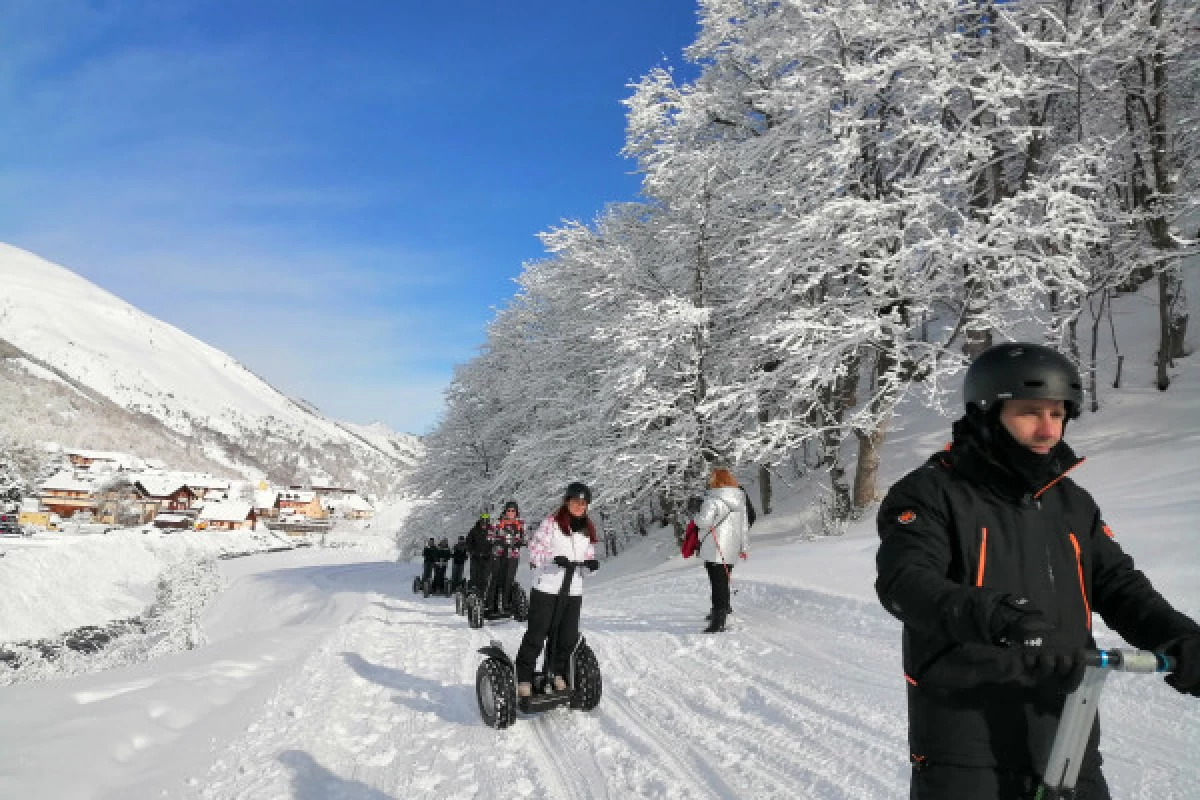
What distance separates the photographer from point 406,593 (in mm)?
21547

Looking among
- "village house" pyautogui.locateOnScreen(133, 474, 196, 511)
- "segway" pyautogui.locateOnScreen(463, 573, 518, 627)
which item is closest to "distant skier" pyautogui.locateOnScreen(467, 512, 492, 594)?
"segway" pyautogui.locateOnScreen(463, 573, 518, 627)

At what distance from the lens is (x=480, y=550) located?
42.8 feet

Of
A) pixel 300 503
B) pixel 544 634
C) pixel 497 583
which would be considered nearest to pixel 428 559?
pixel 497 583

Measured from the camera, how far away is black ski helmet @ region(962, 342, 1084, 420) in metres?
2.10

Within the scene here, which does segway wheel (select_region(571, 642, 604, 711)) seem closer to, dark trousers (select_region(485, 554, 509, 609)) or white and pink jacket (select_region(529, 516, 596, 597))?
white and pink jacket (select_region(529, 516, 596, 597))

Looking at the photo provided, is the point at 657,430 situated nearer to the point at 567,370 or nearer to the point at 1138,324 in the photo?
the point at 567,370

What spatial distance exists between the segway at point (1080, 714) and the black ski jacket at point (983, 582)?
87 mm

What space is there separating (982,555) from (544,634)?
4.76 metres

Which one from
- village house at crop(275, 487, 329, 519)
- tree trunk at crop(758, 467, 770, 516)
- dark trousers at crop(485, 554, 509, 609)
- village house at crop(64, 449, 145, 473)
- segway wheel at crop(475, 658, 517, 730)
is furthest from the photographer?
village house at crop(275, 487, 329, 519)

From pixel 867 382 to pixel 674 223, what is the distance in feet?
28.5

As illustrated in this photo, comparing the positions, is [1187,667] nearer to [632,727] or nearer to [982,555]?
[982,555]

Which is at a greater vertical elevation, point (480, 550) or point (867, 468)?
point (867, 468)

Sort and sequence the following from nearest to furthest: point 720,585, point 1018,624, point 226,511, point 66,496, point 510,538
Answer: point 1018,624 → point 720,585 → point 510,538 → point 66,496 → point 226,511

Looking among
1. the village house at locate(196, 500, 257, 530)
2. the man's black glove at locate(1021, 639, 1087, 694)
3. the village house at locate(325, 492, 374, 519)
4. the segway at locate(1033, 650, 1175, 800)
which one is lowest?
the village house at locate(325, 492, 374, 519)
